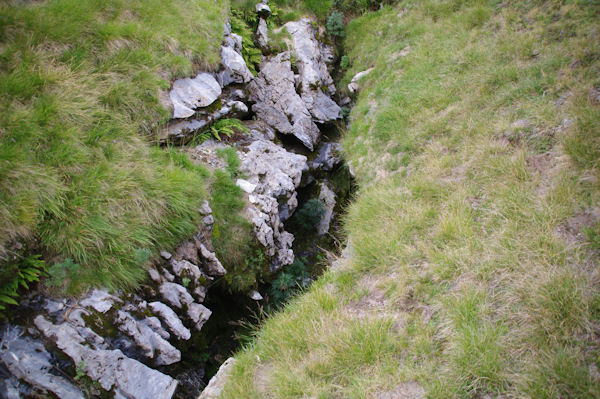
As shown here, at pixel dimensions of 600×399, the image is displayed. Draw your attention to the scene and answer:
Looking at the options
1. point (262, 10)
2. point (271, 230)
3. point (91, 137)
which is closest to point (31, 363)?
point (91, 137)

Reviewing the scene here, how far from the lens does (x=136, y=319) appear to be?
14.8 feet

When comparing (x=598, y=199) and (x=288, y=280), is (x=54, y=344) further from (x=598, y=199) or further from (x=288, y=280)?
(x=598, y=199)

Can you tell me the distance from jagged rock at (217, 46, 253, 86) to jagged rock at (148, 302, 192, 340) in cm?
618

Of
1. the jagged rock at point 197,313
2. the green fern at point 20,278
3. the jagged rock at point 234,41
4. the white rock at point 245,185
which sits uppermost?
the jagged rock at point 234,41

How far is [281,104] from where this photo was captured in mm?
10023

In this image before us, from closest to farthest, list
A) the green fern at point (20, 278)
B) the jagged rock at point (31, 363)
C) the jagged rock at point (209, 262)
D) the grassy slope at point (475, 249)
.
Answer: the grassy slope at point (475, 249), the jagged rock at point (31, 363), the green fern at point (20, 278), the jagged rock at point (209, 262)

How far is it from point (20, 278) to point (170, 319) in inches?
78.6

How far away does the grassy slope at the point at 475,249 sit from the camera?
3385 millimetres

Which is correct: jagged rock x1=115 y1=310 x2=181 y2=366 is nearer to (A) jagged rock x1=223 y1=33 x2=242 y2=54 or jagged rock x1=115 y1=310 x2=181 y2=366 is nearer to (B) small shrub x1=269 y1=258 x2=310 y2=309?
(B) small shrub x1=269 y1=258 x2=310 y2=309

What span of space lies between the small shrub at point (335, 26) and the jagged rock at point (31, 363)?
14.3m

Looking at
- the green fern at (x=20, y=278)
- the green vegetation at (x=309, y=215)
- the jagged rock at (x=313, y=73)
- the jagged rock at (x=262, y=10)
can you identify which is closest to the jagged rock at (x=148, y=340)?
the green fern at (x=20, y=278)

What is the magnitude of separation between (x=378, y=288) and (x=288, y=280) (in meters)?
2.28

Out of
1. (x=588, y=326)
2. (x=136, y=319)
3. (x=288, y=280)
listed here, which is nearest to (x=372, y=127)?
(x=288, y=280)

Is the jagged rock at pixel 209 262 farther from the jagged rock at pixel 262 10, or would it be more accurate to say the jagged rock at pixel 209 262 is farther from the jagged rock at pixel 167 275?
the jagged rock at pixel 262 10
